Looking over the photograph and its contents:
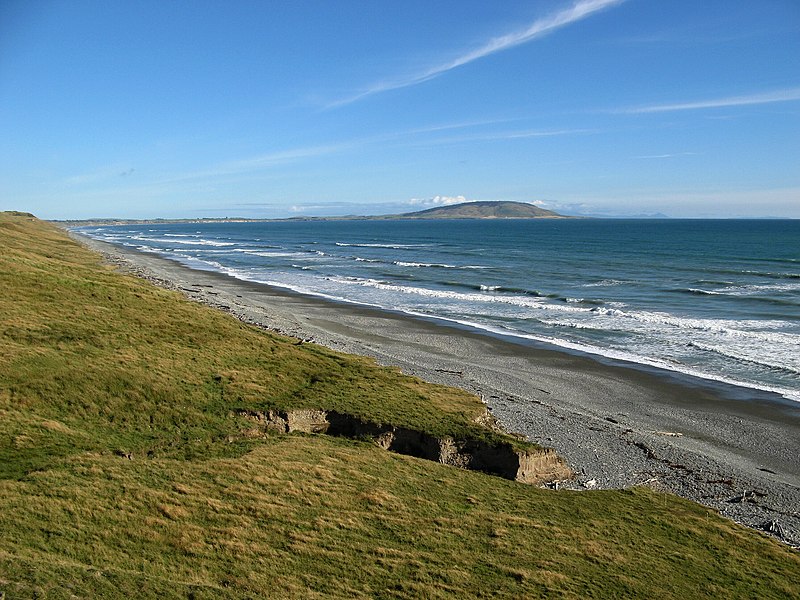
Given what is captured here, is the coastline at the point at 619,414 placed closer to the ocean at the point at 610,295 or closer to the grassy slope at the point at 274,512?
the grassy slope at the point at 274,512

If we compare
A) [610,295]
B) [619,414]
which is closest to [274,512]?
[619,414]

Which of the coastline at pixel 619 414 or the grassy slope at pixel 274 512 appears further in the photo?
the coastline at pixel 619 414

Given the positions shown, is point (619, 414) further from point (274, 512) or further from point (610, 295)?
point (610, 295)

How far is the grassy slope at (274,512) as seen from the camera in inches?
576

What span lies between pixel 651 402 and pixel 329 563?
2440 cm

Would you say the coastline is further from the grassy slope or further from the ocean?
the ocean

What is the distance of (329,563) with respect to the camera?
15562 mm

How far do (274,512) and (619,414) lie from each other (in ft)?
68.8

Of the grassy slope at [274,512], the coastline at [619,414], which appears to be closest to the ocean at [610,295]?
the coastline at [619,414]

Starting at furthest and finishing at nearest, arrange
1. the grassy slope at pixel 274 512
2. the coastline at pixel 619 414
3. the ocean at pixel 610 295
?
the ocean at pixel 610 295 < the coastline at pixel 619 414 < the grassy slope at pixel 274 512

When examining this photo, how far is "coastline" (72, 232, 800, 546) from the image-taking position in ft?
74.7

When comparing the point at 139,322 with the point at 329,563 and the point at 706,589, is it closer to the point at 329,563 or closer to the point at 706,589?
the point at 329,563

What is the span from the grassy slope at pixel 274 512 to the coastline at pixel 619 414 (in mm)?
2581

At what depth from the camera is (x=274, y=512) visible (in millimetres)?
17750
